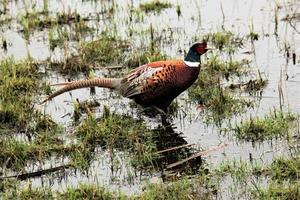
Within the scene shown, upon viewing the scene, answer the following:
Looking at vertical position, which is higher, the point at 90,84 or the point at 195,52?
the point at 195,52

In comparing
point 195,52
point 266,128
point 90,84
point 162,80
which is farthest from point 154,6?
point 266,128

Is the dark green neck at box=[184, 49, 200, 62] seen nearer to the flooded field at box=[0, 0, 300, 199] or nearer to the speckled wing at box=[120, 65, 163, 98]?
the speckled wing at box=[120, 65, 163, 98]

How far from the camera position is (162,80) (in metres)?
7.42

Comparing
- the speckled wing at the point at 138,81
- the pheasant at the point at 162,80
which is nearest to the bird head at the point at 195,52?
the pheasant at the point at 162,80

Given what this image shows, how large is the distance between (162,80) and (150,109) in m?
0.58

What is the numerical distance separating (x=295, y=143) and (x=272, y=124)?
15.3 inches

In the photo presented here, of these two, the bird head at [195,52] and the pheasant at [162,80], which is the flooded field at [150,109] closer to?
the pheasant at [162,80]

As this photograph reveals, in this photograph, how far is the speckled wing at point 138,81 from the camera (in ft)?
24.6

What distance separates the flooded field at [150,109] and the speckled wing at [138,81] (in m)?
0.26

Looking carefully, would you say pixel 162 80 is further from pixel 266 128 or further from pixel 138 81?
pixel 266 128

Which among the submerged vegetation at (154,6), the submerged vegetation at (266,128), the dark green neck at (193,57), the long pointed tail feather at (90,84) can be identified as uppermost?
the submerged vegetation at (154,6)

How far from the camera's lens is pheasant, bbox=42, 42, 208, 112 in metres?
7.41

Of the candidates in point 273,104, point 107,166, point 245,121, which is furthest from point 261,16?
point 107,166

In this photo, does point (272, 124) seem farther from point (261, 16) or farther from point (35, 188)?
point (261, 16)
